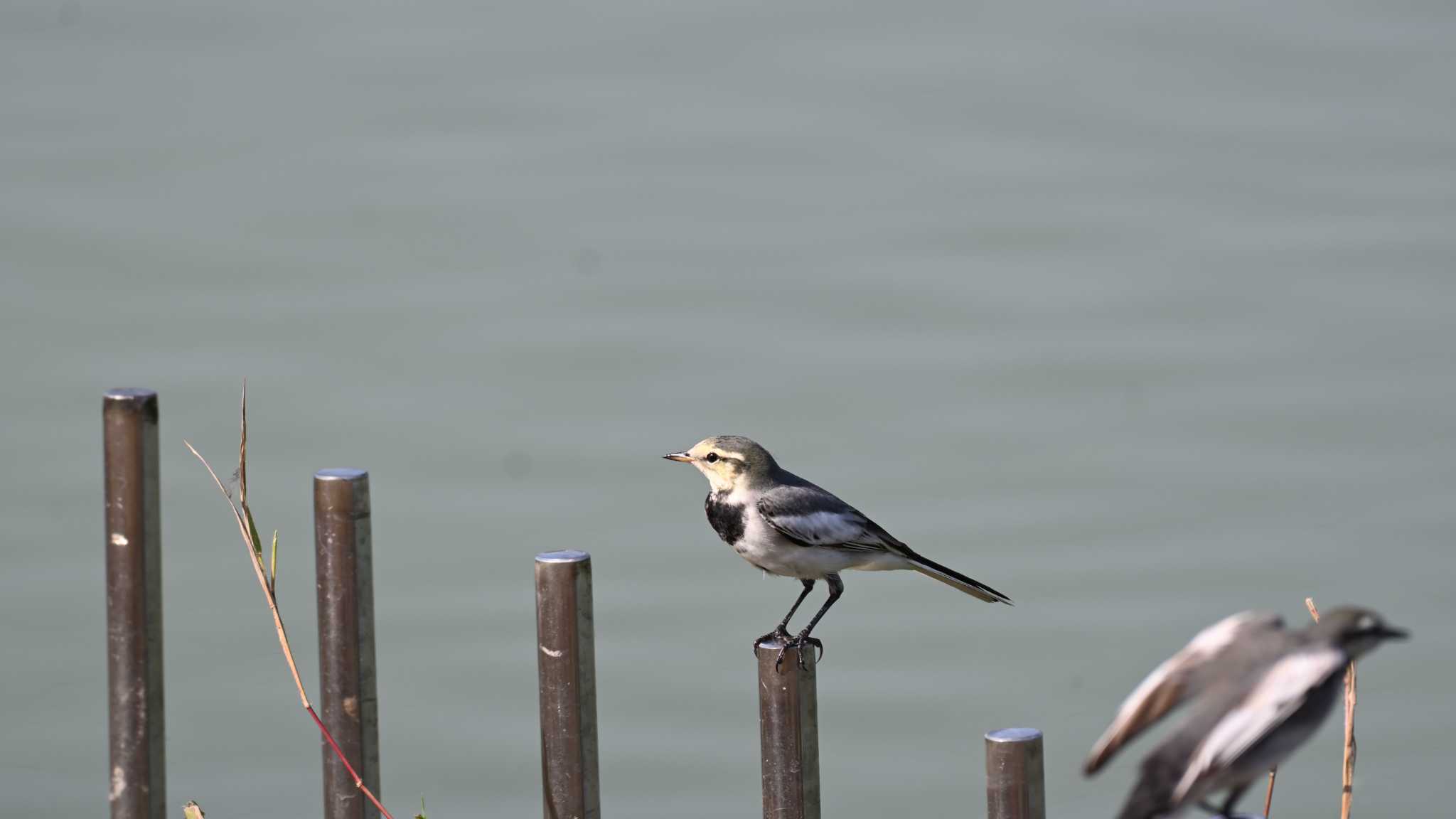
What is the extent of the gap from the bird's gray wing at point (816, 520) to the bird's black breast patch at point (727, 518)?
0.08 meters

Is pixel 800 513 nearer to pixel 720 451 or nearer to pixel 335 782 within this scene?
pixel 720 451

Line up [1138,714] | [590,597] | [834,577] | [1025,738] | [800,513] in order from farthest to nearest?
1. [834,577]
2. [800,513]
3. [590,597]
4. [1025,738]
5. [1138,714]

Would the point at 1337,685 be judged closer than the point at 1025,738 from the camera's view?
Yes

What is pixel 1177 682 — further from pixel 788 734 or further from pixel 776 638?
pixel 776 638

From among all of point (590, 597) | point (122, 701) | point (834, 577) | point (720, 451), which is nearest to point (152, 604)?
point (122, 701)

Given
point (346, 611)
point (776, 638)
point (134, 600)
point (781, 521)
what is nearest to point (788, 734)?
point (776, 638)

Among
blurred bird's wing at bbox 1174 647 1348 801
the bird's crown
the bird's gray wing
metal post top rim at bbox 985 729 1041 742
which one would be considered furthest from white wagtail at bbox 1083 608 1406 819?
the bird's crown

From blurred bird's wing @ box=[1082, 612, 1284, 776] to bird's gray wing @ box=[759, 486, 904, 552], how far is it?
291 cm

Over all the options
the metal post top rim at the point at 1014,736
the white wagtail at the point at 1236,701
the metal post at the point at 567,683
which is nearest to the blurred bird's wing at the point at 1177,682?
the white wagtail at the point at 1236,701

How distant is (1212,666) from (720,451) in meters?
3.10

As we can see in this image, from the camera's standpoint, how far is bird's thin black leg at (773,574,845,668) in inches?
173

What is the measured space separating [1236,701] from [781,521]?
3.05 m

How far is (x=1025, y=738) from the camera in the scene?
388cm

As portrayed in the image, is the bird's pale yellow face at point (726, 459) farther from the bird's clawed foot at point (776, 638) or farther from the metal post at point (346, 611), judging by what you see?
the metal post at point (346, 611)
